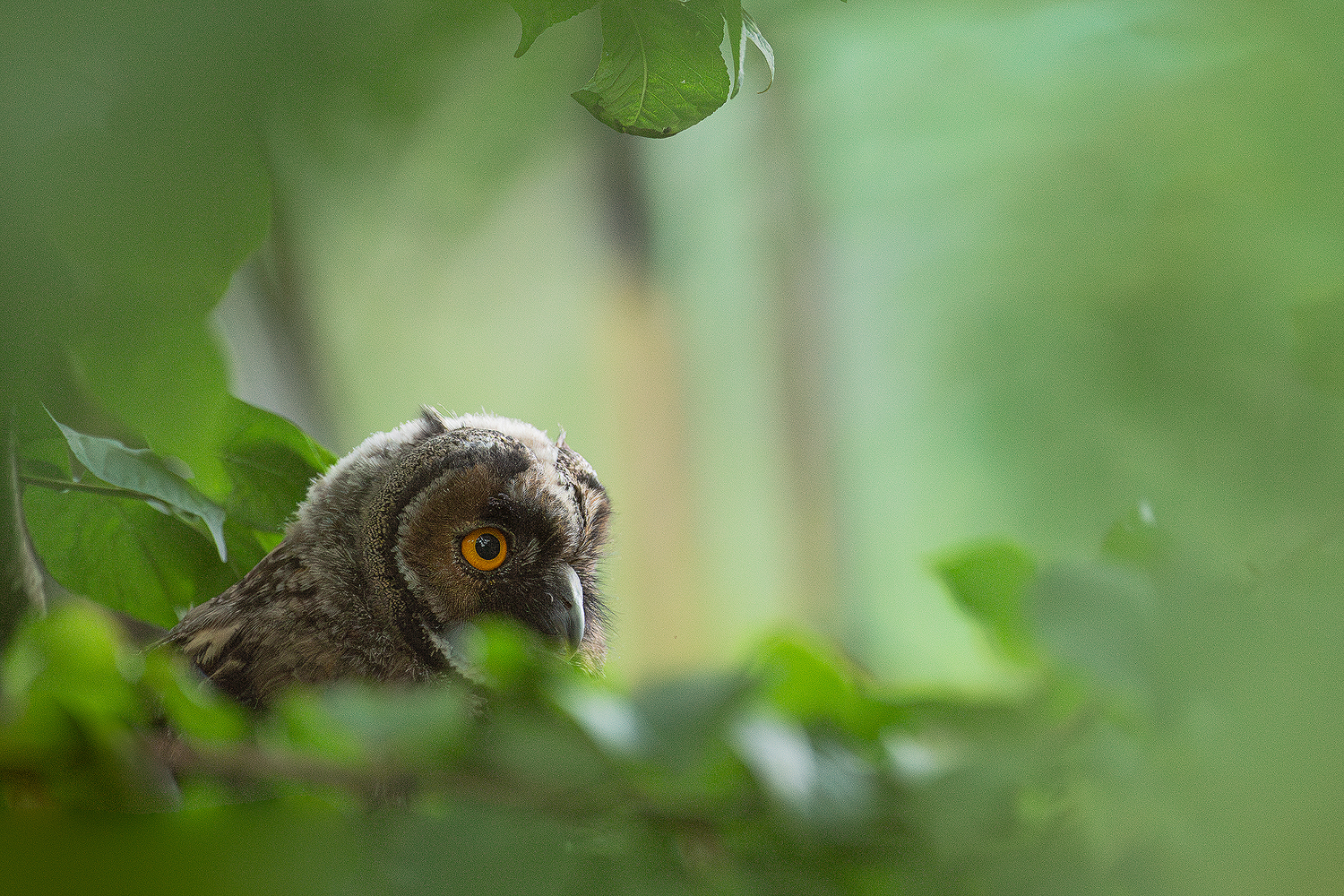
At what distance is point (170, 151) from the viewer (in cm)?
26

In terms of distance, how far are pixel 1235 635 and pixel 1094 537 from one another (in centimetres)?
7

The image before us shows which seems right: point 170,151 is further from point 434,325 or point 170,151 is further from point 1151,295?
point 434,325

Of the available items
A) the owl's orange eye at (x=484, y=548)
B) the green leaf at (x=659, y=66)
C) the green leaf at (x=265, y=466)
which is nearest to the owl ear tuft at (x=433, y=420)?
the owl's orange eye at (x=484, y=548)

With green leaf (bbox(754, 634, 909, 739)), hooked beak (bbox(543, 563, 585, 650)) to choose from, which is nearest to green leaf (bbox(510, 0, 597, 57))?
green leaf (bbox(754, 634, 909, 739))

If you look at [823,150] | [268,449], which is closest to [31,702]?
[268,449]

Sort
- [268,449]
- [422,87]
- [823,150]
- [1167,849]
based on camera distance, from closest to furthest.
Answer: [1167,849]
[422,87]
[268,449]
[823,150]

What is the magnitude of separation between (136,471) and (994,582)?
69 centimetres

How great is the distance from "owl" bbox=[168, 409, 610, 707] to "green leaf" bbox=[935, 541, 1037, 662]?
797 mm

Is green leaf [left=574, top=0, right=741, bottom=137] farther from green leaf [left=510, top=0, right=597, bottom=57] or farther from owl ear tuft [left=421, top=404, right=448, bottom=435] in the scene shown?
owl ear tuft [left=421, top=404, right=448, bottom=435]

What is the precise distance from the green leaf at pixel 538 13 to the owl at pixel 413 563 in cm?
66

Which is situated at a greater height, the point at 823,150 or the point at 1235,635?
the point at 1235,635

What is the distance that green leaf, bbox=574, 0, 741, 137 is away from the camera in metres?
0.55

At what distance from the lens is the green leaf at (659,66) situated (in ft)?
1.80

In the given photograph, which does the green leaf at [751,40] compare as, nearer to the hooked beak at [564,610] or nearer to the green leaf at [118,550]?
the green leaf at [118,550]
